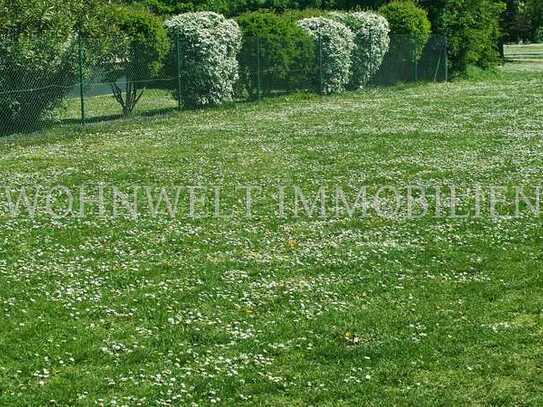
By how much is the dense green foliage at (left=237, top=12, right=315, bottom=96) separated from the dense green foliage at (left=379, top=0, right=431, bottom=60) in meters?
6.60

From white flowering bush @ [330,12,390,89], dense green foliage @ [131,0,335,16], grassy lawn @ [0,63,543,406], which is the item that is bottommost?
grassy lawn @ [0,63,543,406]

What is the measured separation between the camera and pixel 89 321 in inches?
297

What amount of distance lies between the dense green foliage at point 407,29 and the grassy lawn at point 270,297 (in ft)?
66.1

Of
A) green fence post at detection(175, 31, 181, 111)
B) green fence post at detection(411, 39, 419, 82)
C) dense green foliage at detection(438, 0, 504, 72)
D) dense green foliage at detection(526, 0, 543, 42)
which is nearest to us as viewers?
green fence post at detection(175, 31, 181, 111)

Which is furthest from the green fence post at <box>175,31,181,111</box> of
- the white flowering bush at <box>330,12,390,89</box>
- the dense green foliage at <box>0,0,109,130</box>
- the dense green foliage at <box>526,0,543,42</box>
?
the dense green foliage at <box>526,0,543,42</box>

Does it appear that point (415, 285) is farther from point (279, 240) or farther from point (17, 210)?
point (17, 210)

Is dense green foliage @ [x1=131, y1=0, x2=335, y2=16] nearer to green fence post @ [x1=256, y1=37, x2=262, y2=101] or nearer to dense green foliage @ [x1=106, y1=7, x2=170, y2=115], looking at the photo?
green fence post @ [x1=256, y1=37, x2=262, y2=101]

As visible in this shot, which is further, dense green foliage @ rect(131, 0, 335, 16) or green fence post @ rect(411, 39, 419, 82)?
dense green foliage @ rect(131, 0, 335, 16)

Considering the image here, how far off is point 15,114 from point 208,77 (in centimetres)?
748

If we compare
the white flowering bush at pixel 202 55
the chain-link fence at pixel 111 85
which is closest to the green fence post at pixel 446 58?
the chain-link fence at pixel 111 85

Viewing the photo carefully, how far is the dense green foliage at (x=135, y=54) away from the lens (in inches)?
934

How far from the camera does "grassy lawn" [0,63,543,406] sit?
622 centimetres

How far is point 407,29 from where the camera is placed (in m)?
35.9

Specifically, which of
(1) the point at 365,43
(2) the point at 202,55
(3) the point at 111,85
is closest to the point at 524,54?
(1) the point at 365,43
